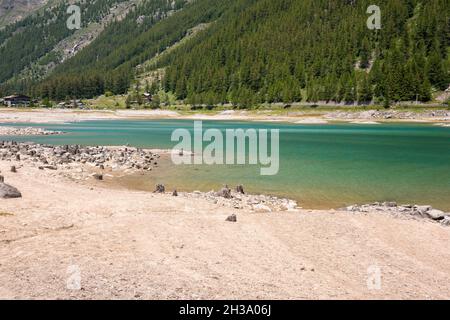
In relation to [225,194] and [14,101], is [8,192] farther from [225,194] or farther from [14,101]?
[14,101]

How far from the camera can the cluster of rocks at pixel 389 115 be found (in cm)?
11769

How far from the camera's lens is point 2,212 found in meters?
16.4

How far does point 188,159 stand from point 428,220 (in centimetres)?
2557

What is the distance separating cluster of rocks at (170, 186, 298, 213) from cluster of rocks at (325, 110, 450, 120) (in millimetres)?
105382

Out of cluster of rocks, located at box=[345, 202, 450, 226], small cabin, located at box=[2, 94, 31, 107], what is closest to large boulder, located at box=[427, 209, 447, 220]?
cluster of rocks, located at box=[345, 202, 450, 226]

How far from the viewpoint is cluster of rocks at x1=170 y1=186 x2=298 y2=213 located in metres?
21.2

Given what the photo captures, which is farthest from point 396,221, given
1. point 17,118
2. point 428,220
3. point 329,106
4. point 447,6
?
point 447,6

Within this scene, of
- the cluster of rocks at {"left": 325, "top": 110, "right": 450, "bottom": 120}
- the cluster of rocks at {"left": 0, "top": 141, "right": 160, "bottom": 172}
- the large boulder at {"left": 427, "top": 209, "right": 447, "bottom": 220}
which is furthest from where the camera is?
the cluster of rocks at {"left": 325, "top": 110, "right": 450, "bottom": 120}

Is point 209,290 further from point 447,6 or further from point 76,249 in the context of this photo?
point 447,6

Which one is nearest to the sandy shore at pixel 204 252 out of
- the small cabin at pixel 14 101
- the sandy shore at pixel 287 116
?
the sandy shore at pixel 287 116

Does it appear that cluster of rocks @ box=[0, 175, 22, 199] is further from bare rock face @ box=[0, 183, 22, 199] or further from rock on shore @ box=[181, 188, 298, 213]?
rock on shore @ box=[181, 188, 298, 213]

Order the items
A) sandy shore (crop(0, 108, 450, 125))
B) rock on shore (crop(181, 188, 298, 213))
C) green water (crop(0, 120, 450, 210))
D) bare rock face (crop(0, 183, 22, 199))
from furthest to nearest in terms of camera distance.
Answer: sandy shore (crop(0, 108, 450, 125)) < green water (crop(0, 120, 450, 210)) < rock on shore (crop(181, 188, 298, 213)) < bare rock face (crop(0, 183, 22, 199))

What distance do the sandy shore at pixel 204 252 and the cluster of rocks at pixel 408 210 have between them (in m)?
1.33
